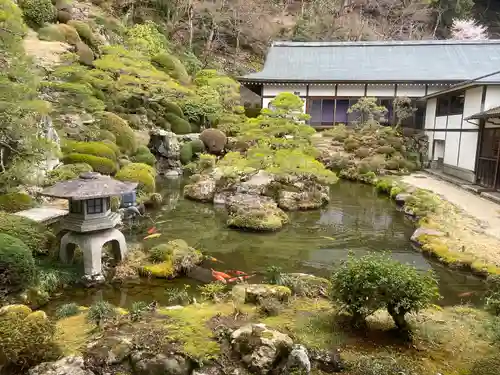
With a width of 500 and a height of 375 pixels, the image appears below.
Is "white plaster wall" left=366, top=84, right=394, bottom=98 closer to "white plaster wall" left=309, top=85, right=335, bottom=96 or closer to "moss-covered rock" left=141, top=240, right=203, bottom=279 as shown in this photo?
"white plaster wall" left=309, top=85, right=335, bottom=96

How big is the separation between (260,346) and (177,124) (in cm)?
1756

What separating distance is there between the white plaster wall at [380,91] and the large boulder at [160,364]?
73.2 ft

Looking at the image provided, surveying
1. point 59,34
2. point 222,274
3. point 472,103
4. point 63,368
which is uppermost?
point 59,34

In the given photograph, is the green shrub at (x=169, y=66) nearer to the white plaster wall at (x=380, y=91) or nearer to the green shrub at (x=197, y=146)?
the green shrub at (x=197, y=146)

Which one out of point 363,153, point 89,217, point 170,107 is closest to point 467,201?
point 363,153

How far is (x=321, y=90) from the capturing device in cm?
2377

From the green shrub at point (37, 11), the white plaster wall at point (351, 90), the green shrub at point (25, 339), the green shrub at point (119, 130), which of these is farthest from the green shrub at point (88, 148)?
the white plaster wall at point (351, 90)

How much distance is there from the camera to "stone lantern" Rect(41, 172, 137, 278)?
7055 millimetres

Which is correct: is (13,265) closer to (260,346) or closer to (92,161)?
(260,346)

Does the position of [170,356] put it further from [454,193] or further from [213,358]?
[454,193]

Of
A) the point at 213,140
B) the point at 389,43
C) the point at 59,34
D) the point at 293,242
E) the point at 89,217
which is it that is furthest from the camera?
the point at 389,43

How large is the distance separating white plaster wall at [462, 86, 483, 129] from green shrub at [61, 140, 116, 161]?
592 inches

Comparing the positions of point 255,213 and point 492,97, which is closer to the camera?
point 255,213

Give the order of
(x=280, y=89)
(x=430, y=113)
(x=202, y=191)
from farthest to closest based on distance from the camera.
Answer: (x=280, y=89) → (x=430, y=113) → (x=202, y=191)
